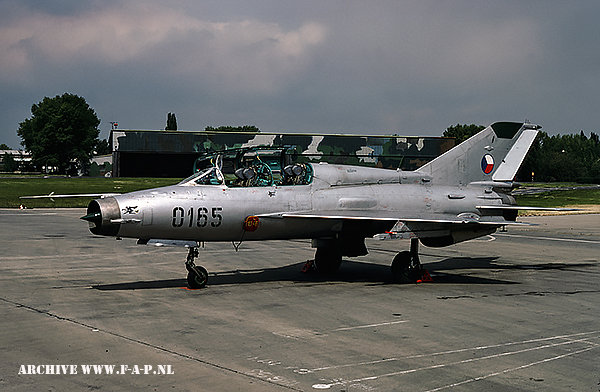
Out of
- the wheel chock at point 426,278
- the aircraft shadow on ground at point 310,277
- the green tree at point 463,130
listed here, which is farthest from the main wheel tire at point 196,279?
the green tree at point 463,130

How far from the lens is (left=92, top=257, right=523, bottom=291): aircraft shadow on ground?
545 inches

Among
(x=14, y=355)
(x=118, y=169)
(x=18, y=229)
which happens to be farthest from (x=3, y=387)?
(x=118, y=169)

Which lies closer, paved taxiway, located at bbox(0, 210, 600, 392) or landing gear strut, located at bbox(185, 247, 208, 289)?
paved taxiway, located at bbox(0, 210, 600, 392)

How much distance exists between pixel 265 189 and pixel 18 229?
677 inches

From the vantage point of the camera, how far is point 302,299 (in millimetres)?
12305

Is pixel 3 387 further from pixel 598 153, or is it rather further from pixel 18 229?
pixel 598 153

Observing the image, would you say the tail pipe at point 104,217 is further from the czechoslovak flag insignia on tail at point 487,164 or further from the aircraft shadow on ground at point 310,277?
the czechoslovak flag insignia on tail at point 487,164

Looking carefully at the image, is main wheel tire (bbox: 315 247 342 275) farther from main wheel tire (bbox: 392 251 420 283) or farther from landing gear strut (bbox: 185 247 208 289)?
landing gear strut (bbox: 185 247 208 289)

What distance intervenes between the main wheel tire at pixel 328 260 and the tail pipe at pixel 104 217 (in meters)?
5.79

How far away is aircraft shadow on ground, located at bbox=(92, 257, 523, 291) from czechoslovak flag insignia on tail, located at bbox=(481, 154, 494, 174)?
2919 millimetres

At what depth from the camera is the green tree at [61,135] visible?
118 metres

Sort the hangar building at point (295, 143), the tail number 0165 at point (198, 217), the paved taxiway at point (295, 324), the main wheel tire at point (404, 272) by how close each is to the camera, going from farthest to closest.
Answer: the hangar building at point (295, 143) < the main wheel tire at point (404, 272) < the tail number 0165 at point (198, 217) < the paved taxiway at point (295, 324)

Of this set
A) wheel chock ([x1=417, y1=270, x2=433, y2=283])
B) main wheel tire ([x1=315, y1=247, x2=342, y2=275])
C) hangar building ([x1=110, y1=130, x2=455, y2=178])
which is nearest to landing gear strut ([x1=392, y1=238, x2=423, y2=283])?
wheel chock ([x1=417, y1=270, x2=433, y2=283])

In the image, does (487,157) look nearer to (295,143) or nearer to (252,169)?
(252,169)
